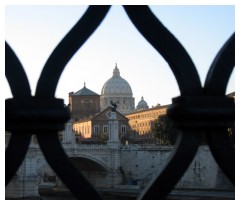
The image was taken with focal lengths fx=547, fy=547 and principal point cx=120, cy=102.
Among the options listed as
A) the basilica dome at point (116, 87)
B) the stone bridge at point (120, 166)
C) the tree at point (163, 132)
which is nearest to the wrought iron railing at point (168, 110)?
the stone bridge at point (120, 166)

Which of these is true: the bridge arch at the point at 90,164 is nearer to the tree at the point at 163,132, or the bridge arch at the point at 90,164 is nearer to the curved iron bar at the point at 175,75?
the tree at the point at 163,132

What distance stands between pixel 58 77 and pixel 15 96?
5 cm

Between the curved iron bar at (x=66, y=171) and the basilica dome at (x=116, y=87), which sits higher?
the basilica dome at (x=116, y=87)

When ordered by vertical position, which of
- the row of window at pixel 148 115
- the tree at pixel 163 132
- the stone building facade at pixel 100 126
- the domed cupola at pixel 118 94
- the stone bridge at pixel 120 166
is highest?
the domed cupola at pixel 118 94

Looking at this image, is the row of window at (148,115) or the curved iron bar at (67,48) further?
the row of window at (148,115)

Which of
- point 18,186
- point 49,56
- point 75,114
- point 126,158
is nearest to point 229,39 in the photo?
point 49,56

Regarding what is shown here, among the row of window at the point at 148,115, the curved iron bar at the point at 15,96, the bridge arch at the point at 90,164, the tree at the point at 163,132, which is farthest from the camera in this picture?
the row of window at the point at 148,115

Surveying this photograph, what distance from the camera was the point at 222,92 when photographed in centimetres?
59

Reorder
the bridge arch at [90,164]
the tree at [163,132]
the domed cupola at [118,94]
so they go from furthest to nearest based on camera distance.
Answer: the domed cupola at [118,94]
the tree at [163,132]
the bridge arch at [90,164]

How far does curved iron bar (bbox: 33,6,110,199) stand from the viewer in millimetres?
569

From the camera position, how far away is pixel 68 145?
14906 mm

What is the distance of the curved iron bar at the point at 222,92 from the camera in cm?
58

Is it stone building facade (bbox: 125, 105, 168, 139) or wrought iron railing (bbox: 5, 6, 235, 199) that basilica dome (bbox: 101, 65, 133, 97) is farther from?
wrought iron railing (bbox: 5, 6, 235, 199)

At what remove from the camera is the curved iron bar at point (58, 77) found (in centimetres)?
57
